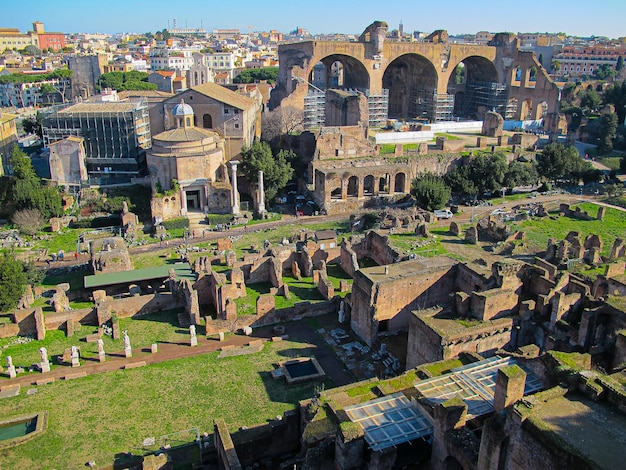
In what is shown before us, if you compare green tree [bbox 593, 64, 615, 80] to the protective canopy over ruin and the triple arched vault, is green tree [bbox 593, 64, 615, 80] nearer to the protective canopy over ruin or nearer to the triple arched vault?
→ the triple arched vault

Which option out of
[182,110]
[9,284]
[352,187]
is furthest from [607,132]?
[9,284]

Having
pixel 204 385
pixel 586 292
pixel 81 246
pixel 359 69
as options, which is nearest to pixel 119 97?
pixel 359 69

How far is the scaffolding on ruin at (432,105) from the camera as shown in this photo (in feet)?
219

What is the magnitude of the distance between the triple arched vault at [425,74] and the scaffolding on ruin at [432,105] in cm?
12

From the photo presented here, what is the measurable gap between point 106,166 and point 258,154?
13.1 m

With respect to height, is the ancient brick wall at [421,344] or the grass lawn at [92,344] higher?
the ancient brick wall at [421,344]

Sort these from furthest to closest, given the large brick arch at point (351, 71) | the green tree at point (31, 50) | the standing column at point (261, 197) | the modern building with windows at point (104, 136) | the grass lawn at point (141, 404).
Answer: the green tree at point (31, 50) → the large brick arch at point (351, 71) → the modern building with windows at point (104, 136) → the standing column at point (261, 197) → the grass lawn at point (141, 404)

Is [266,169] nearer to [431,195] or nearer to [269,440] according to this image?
[431,195]

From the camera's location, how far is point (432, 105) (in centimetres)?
6719

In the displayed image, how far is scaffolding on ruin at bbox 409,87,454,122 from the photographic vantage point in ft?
219

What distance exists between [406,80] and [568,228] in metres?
40.5

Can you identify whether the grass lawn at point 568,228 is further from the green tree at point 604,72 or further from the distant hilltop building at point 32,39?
the distant hilltop building at point 32,39

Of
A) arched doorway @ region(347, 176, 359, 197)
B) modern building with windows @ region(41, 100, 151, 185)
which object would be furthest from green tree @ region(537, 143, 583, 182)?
modern building with windows @ region(41, 100, 151, 185)

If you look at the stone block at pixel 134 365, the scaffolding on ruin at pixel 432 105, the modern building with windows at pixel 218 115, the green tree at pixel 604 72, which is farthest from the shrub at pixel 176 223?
the green tree at pixel 604 72
